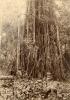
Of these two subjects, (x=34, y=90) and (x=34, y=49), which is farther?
(x=34, y=49)

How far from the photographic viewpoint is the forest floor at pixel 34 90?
159 inches

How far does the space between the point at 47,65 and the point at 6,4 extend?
5.62 ft

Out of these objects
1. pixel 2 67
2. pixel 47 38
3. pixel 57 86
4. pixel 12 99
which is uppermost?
pixel 47 38

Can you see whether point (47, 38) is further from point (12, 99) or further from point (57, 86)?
point (12, 99)

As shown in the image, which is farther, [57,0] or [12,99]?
[57,0]

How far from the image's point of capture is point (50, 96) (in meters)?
4.05

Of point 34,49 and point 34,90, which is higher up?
point 34,49

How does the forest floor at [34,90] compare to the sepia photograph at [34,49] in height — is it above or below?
below

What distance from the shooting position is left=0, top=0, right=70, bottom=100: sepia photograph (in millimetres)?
4086

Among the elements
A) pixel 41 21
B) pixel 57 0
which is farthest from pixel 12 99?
pixel 57 0

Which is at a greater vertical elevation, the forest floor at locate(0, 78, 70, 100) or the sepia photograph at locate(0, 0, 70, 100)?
the sepia photograph at locate(0, 0, 70, 100)

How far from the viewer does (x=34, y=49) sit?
4.26 m

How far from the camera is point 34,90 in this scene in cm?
408

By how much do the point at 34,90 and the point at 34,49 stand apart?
89 cm
